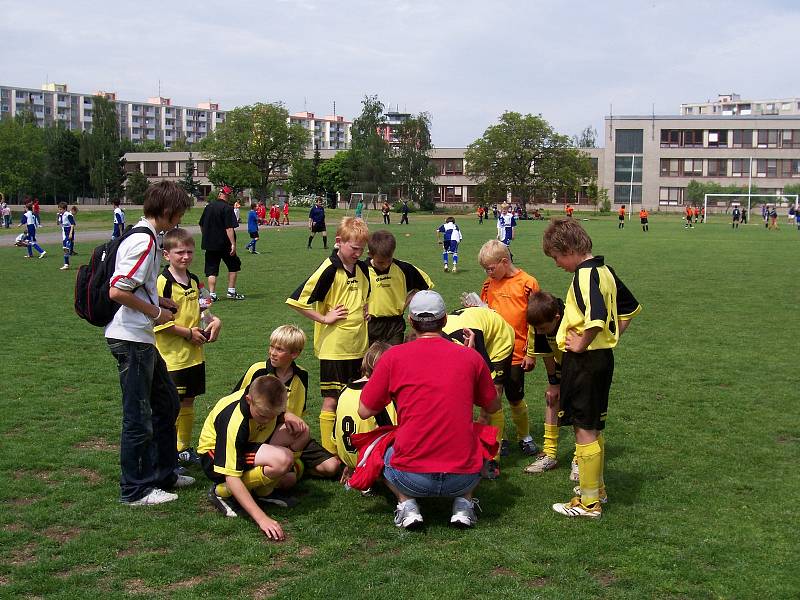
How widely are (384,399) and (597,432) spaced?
1.46 metres

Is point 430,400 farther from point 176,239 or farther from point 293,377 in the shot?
point 176,239

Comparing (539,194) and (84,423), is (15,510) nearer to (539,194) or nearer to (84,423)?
(84,423)

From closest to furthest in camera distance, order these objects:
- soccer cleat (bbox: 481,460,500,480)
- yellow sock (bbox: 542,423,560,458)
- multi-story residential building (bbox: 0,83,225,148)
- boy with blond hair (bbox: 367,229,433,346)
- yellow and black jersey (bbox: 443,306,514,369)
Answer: soccer cleat (bbox: 481,460,500,480) < yellow and black jersey (bbox: 443,306,514,369) < yellow sock (bbox: 542,423,560,458) < boy with blond hair (bbox: 367,229,433,346) < multi-story residential building (bbox: 0,83,225,148)

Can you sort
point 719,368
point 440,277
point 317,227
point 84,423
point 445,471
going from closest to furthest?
point 445,471, point 84,423, point 719,368, point 440,277, point 317,227

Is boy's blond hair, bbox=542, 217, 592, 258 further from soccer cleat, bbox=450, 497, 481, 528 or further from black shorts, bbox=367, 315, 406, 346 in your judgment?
black shorts, bbox=367, 315, 406, 346

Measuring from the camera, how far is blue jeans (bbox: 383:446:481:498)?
16.3 ft

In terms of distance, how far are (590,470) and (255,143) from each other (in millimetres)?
98649

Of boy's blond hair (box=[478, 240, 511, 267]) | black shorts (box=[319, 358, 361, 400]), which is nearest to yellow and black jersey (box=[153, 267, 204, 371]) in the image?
black shorts (box=[319, 358, 361, 400])

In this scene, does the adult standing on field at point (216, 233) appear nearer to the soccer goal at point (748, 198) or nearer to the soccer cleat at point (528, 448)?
the soccer cleat at point (528, 448)

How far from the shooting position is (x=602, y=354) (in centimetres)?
531

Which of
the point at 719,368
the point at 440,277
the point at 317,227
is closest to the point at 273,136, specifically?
the point at 317,227

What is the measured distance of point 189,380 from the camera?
6.43 meters

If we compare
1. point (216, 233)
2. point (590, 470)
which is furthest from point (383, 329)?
point (216, 233)

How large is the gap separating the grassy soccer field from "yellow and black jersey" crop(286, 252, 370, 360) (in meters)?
1.18
